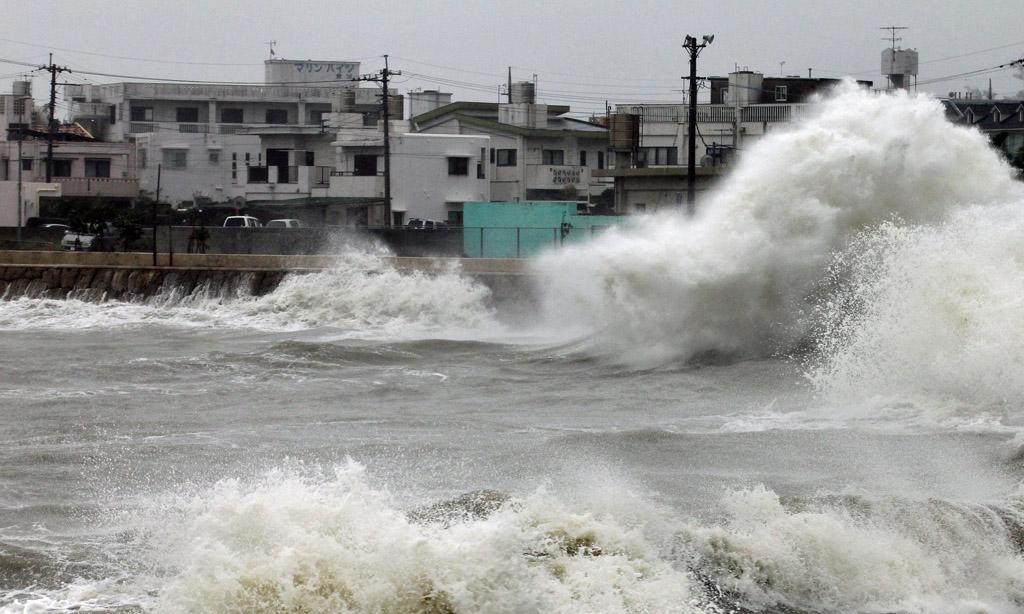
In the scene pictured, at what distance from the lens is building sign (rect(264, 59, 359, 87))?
230 ft

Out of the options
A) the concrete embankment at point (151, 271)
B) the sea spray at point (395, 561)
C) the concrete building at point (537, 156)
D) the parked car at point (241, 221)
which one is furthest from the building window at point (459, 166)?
the sea spray at point (395, 561)

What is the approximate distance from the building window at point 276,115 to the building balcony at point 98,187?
10.7m

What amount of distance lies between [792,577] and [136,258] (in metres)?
31.2

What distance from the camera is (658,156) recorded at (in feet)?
153

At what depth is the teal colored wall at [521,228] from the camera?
35750 mm

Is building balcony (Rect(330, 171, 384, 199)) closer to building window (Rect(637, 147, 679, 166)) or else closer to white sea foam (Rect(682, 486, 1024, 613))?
building window (Rect(637, 147, 679, 166))

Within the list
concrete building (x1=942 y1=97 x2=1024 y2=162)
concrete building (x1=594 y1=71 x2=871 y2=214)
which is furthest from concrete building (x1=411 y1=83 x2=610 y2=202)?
concrete building (x1=942 y1=97 x2=1024 y2=162)

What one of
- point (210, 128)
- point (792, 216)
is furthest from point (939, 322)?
point (210, 128)

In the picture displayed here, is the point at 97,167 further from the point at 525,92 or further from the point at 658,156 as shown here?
the point at 658,156

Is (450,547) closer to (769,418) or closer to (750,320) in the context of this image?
(769,418)

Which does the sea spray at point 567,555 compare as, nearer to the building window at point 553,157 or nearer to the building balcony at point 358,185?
the building balcony at point 358,185

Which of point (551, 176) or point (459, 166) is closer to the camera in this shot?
point (459, 166)

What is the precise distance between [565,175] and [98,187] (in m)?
20.3

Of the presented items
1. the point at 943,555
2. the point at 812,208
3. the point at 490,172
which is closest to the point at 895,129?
the point at 812,208
